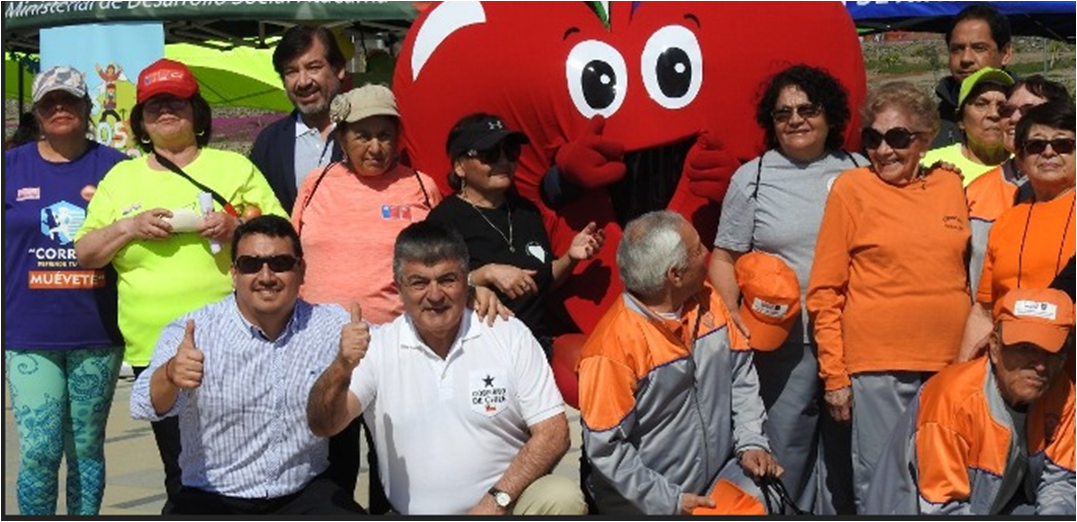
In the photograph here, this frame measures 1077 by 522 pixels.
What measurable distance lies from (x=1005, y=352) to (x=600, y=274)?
144 cm

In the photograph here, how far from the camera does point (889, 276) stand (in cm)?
439

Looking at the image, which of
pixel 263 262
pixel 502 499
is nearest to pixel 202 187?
pixel 263 262

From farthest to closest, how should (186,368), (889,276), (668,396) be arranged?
1. (889,276)
2. (668,396)
3. (186,368)

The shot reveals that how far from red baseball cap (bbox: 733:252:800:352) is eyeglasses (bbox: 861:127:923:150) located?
437 mm

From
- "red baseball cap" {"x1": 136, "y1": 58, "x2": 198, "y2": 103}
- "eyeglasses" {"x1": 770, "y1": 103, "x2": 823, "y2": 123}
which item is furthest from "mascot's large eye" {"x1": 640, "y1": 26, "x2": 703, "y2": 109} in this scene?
"red baseball cap" {"x1": 136, "y1": 58, "x2": 198, "y2": 103}

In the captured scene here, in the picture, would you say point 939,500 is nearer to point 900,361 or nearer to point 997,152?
point 900,361

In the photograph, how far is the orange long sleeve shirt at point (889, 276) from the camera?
4.38 metres

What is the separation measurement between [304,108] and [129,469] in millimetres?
2628

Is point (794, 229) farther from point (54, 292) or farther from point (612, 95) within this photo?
point (54, 292)

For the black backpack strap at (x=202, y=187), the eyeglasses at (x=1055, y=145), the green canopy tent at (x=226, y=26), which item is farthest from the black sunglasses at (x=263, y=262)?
the green canopy tent at (x=226, y=26)

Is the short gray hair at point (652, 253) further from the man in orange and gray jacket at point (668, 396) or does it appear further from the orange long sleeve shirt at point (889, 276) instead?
the orange long sleeve shirt at point (889, 276)

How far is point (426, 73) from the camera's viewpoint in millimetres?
5039

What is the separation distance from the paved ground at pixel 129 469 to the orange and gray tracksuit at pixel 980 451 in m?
2.17

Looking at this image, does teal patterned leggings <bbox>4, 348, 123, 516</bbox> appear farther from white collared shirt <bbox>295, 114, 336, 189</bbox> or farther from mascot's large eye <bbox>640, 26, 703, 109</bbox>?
mascot's large eye <bbox>640, 26, 703, 109</bbox>
